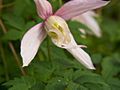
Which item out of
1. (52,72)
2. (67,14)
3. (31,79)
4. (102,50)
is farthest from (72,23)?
(102,50)

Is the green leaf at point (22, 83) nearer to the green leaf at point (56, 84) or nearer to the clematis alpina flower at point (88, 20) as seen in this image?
the green leaf at point (56, 84)

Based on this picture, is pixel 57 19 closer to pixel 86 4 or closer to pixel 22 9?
pixel 86 4

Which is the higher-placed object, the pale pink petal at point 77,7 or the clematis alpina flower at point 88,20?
the pale pink petal at point 77,7

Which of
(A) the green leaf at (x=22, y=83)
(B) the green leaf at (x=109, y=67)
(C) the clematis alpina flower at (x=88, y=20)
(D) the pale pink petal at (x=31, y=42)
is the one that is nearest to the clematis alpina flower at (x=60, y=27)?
(D) the pale pink petal at (x=31, y=42)

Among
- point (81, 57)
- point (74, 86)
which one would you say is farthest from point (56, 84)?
point (81, 57)

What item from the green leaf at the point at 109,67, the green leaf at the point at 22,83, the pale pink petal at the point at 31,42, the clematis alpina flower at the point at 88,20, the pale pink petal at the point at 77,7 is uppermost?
the pale pink petal at the point at 77,7

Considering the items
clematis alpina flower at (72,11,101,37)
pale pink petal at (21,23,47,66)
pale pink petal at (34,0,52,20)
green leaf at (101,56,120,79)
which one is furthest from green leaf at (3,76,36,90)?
clematis alpina flower at (72,11,101,37)
